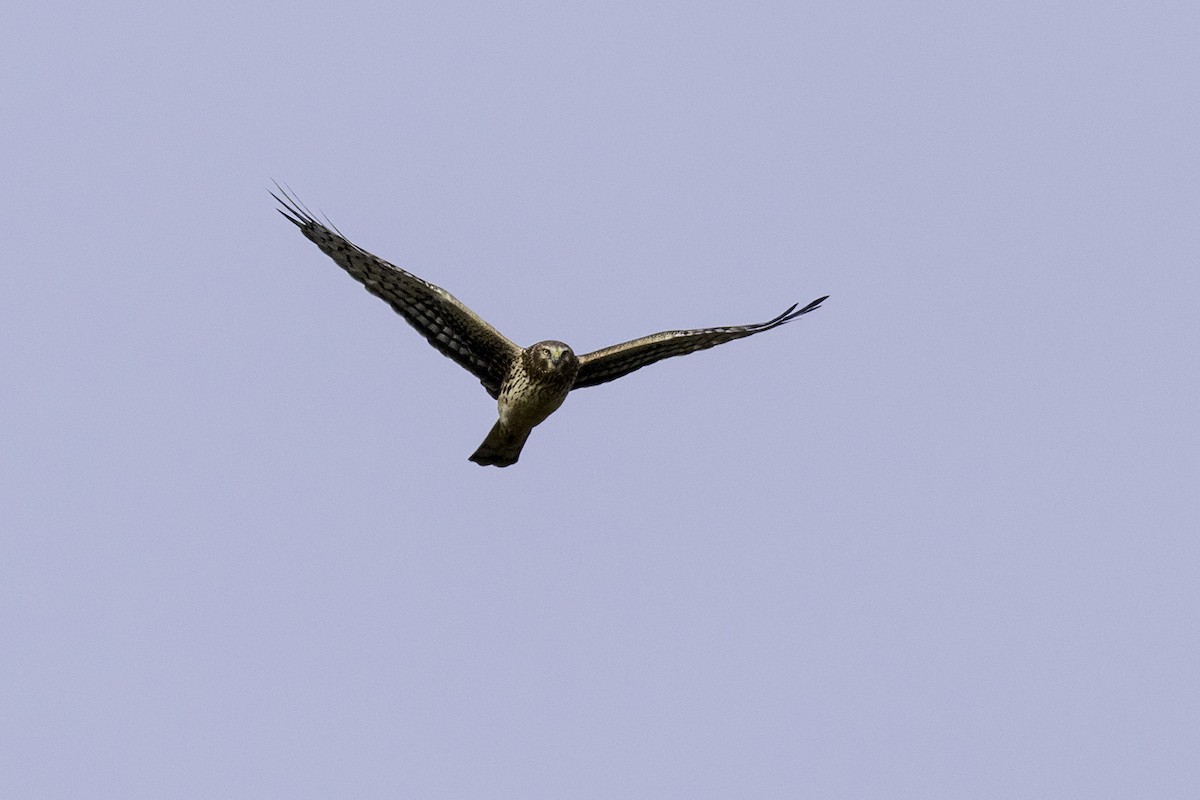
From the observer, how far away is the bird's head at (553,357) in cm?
1553

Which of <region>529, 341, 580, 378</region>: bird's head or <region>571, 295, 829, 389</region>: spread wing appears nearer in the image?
<region>529, 341, 580, 378</region>: bird's head

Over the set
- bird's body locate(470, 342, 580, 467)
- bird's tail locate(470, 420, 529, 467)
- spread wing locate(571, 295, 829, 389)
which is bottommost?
bird's tail locate(470, 420, 529, 467)

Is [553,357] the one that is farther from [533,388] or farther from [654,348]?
[654,348]

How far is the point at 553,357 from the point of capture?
15.5 meters

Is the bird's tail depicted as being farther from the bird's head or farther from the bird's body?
the bird's head

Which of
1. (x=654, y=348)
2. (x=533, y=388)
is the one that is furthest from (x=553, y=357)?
(x=654, y=348)

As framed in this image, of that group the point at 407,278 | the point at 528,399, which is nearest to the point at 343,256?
the point at 407,278

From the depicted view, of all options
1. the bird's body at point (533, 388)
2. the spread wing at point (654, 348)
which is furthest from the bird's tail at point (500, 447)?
the spread wing at point (654, 348)

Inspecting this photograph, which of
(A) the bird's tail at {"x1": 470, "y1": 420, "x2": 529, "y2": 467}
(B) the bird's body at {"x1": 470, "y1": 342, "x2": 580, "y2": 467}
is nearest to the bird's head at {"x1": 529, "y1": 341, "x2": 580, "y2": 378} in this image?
(B) the bird's body at {"x1": 470, "y1": 342, "x2": 580, "y2": 467}

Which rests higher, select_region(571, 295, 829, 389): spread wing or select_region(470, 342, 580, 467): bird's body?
select_region(571, 295, 829, 389): spread wing

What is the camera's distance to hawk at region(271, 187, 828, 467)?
51.0 feet

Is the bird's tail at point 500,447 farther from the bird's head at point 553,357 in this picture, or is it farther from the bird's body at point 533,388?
the bird's head at point 553,357

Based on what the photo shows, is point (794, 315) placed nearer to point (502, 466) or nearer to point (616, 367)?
point (616, 367)

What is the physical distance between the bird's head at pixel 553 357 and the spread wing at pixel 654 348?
47 cm
